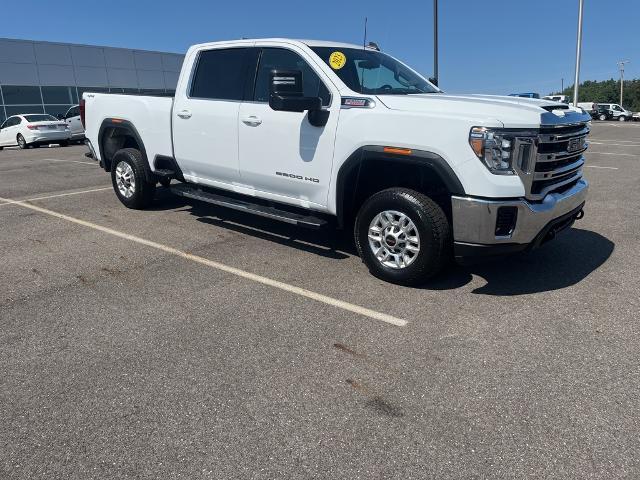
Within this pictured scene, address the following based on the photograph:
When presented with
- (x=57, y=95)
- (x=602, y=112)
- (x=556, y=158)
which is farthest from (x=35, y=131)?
(x=602, y=112)

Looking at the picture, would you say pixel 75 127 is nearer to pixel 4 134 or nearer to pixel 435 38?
pixel 4 134

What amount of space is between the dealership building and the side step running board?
2676 cm

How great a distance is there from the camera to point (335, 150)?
4.74 m

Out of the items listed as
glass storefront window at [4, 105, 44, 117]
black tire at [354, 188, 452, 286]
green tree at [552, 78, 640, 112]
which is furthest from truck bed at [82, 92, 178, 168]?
green tree at [552, 78, 640, 112]

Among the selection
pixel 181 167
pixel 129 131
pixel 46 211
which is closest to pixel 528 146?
pixel 181 167

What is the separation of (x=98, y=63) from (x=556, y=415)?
133ft

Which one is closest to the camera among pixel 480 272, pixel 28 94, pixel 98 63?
pixel 480 272

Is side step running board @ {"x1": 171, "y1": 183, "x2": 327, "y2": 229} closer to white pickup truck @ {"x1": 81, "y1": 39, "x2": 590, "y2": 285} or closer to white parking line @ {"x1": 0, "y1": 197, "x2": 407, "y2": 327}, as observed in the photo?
white pickup truck @ {"x1": 81, "y1": 39, "x2": 590, "y2": 285}

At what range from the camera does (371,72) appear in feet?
17.2

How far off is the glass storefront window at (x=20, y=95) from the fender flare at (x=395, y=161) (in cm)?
3452

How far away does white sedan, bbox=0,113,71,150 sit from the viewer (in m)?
20.6

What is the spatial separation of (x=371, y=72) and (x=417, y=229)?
6.09 ft

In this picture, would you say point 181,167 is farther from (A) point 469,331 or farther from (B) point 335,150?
(A) point 469,331

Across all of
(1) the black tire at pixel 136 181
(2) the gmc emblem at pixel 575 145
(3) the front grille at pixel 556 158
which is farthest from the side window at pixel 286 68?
(1) the black tire at pixel 136 181
